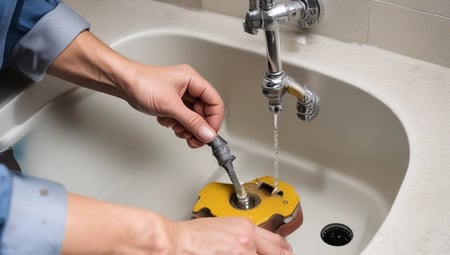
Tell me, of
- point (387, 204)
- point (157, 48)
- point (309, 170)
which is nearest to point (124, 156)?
point (157, 48)

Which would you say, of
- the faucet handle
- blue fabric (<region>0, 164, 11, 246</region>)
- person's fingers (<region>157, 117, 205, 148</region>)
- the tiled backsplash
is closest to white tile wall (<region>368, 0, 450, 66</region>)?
the tiled backsplash

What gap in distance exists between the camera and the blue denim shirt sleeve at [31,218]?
484 millimetres

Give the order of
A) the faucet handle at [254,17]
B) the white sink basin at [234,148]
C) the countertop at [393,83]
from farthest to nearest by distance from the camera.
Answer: the white sink basin at [234,148], the faucet handle at [254,17], the countertop at [393,83]

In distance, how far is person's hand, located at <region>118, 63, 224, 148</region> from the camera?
753 mm

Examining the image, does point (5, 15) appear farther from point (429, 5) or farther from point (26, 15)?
point (429, 5)

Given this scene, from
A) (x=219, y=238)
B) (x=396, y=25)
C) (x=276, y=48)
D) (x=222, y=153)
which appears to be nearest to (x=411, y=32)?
(x=396, y=25)

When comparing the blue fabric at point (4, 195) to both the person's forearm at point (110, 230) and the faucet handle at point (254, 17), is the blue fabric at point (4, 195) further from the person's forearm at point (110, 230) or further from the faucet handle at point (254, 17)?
the faucet handle at point (254, 17)

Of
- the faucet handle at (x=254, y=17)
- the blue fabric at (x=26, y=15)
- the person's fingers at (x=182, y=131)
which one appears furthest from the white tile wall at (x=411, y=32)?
the blue fabric at (x=26, y=15)

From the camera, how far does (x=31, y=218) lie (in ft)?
1.62

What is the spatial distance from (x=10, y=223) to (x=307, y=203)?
0.52 metres

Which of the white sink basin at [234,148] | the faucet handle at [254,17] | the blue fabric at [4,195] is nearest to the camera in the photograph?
the blue fabric at [4,195]

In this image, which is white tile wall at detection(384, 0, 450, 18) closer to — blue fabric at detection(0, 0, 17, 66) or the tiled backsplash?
the tiled backsplash

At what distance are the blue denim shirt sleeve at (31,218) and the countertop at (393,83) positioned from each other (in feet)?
0.93

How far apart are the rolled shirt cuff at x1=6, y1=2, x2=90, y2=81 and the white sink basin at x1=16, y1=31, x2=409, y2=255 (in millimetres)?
86
